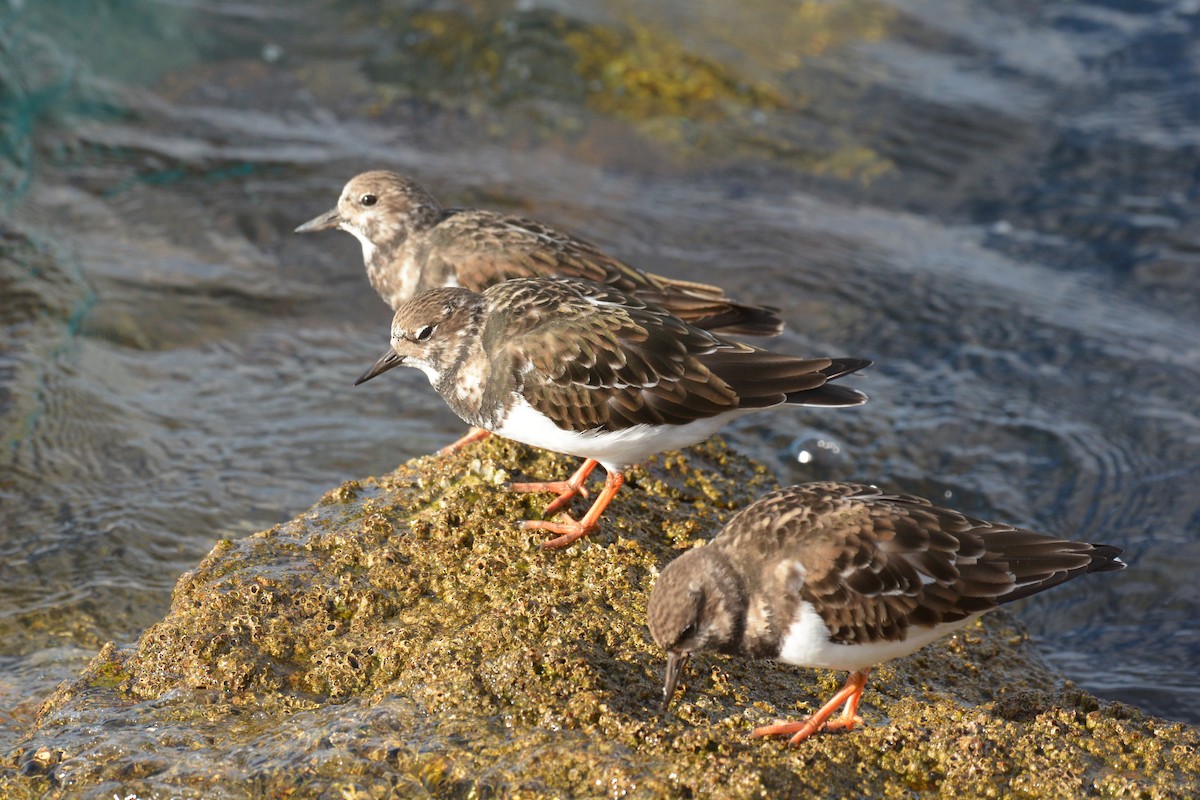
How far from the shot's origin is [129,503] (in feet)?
21.1

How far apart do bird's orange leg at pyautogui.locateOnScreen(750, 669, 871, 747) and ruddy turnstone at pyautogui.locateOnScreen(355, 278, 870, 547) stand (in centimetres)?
116

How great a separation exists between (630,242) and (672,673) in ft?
20.7

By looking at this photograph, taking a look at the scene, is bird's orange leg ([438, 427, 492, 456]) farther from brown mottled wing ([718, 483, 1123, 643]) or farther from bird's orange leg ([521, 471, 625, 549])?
brown mottled wing ([718, 483, 1123, 643])

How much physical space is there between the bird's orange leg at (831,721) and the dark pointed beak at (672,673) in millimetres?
291

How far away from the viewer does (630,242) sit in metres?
9.70

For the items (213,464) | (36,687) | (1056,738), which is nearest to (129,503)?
(213,464)

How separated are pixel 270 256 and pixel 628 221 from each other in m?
2.98

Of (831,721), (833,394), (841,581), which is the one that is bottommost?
(831,721)

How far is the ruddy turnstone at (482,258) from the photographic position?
573 cm

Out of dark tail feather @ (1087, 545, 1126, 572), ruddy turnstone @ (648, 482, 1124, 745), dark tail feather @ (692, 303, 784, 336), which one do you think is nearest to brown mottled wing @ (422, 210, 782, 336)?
dark tail feather @ (692, 303, 784, 336)

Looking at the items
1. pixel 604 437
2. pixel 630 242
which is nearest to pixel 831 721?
pixel 604 437

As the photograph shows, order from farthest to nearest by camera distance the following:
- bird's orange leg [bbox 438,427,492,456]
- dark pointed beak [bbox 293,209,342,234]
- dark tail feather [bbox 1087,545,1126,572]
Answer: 1. dark pointed beak [bbox 293,209,342,234]
2. bird's orange leg [bbox 438,427,492,456]
3. dark tail feather [bbox 1087,545,1126,572]

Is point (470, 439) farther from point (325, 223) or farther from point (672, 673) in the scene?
point (325, 223)

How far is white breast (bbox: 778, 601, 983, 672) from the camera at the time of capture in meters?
3.84
